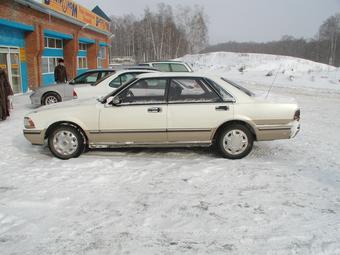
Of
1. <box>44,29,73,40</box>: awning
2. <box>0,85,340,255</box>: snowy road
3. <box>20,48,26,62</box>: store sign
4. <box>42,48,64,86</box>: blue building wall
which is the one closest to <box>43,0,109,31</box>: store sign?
<box>44,29,73,40</box>: awning

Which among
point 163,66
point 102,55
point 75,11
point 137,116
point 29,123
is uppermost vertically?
point 75,11

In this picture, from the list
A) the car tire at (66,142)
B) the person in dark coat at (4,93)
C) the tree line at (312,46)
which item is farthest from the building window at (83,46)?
the tree line at (312,46)

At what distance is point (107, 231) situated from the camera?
337 cm

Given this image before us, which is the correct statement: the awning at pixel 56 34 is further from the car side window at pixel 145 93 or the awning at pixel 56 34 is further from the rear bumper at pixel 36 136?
the car side window at pixel 145 93

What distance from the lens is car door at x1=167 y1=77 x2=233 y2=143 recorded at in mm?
5484

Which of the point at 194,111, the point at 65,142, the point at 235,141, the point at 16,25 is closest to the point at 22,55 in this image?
the point at 16,25

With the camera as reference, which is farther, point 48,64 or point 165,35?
point 165,35

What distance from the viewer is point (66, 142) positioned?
18.6 ft

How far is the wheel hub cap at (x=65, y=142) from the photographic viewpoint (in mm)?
5656

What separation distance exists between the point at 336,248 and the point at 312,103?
37.3ft

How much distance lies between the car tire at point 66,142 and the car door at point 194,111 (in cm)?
161

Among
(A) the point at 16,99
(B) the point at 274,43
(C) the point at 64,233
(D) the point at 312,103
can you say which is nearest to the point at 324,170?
(C) the point at 64,233

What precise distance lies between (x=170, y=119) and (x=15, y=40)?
1244 centimetres

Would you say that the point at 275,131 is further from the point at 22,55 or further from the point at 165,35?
the point at 165,35
